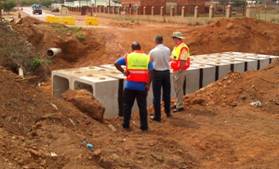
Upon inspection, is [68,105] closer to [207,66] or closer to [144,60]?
[144,60]

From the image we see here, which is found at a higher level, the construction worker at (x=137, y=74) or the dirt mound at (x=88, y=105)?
the construction worker at (x=137, y=74)

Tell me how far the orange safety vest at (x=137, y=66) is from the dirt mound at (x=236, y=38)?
14.1 m

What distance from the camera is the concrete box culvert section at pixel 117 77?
9.76 meters

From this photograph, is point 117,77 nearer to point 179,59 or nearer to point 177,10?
point 179,59

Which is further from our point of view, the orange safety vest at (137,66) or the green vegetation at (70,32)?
the green vegetation at (70,32)

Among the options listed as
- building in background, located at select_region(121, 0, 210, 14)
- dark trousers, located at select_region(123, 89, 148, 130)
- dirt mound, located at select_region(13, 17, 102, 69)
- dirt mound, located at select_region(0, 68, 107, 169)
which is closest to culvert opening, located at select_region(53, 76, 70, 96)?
dirt mound, located at select_region(0, 68, 107, 169)

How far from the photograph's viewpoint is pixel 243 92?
10.9 m

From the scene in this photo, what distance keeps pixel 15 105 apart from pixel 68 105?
4.47 ft

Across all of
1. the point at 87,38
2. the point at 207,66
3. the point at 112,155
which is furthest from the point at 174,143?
the point at 87,38

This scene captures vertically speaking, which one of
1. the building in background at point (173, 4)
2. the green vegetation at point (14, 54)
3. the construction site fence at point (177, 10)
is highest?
the building in background at point (173, 4)

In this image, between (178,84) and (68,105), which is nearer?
(68,105)

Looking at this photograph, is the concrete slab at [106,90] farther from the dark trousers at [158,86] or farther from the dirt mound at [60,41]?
the dirt mound at [60,41]

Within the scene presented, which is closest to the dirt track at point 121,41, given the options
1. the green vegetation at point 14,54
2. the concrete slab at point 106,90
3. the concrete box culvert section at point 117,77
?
the green vegetation at point 14,54

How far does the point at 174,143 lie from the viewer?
7.36 m
